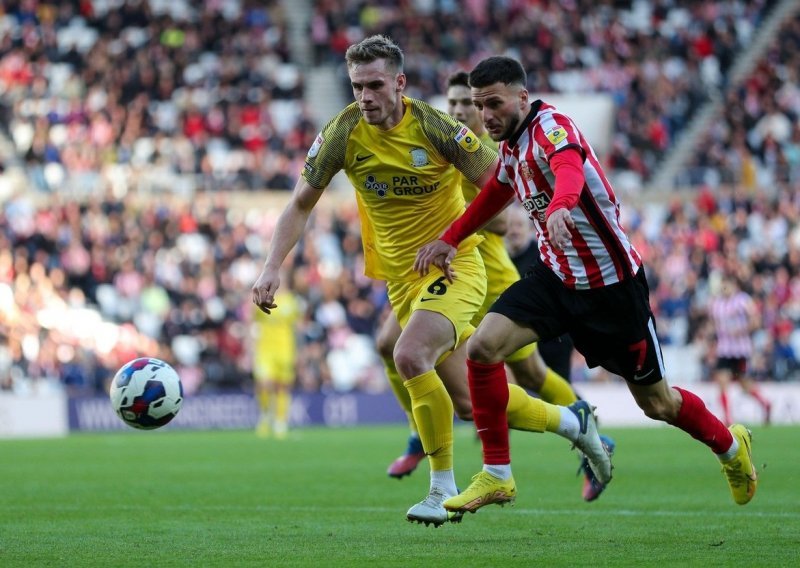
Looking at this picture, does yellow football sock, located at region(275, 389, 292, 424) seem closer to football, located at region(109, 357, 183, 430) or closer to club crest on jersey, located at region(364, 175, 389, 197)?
football, located at region(109, 357, 183, 430)

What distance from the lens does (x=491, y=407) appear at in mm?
7352

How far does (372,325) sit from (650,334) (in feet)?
60.4

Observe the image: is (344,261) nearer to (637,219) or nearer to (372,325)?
(372,325)

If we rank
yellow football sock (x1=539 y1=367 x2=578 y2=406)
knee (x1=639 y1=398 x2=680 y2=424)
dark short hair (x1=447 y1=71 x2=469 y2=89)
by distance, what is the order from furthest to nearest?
dark short hair (x1=447 y1=71 x2=469 y2=89), yellow football sock (x1=539 y1=367 x2=578 y2=406), knee (x1=639 y1=398 x2=680 y2=424)

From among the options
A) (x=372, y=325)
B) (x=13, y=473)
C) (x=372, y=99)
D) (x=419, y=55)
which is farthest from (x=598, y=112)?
(x=372, y=99)

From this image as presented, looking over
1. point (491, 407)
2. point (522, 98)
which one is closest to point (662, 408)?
point (491, 407)

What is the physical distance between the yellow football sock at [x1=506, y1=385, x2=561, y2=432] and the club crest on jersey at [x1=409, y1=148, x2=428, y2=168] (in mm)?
1358

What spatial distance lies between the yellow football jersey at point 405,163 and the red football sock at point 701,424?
173cm

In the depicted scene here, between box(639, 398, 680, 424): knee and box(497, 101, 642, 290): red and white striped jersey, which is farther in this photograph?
box(639, 398, 680, 424): knee

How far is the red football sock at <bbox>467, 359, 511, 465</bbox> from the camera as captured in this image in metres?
7.28

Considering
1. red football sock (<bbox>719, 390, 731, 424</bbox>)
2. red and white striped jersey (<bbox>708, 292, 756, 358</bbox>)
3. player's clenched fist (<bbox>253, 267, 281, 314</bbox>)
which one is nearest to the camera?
player's clenched fist (<bbox>253, 267, 281, 314</bbox>)

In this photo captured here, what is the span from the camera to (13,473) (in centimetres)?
1286

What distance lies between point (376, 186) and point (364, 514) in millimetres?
2008

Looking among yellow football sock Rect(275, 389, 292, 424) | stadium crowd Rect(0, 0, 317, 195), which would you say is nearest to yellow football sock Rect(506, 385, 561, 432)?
yellow football sock Rect(275, 389, 292, 424)
